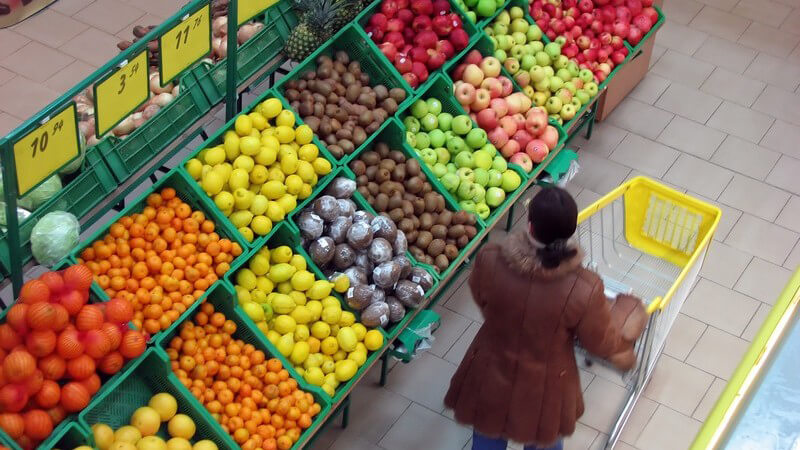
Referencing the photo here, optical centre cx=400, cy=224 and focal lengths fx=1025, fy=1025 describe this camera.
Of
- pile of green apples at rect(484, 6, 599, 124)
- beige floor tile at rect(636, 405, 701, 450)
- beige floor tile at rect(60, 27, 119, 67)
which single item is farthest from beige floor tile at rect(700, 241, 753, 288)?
beige floor tile at rect(60, 27, 119, 67)

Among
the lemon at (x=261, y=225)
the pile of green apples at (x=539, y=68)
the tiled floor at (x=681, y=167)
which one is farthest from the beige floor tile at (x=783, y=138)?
the lemon at (x=261, y=225)

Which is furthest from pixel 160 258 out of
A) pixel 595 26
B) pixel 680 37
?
pixel 680 37

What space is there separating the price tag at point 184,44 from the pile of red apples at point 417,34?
1.23 meters

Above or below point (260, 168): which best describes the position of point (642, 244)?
below

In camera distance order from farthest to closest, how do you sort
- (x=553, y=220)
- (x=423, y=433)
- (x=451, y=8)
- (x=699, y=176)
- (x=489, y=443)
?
(x=699, y=176) → (x=451, y=8) → (x=423, y=433) → (x=489, y=443) → (x=553, y=220)

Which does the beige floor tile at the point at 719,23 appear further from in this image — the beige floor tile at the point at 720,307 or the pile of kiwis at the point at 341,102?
the pile of kiwis at the point at 341,102

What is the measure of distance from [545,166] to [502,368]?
2.14 metres

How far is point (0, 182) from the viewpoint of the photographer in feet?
13.1

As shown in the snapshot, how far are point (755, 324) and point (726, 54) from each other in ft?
8.68

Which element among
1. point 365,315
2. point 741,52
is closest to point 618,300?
point 365,315

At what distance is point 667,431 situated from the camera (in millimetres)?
4789

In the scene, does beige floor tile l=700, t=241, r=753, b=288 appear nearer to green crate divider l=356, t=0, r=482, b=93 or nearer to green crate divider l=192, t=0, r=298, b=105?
green crate divider l=356, t=0, r=482, b=93

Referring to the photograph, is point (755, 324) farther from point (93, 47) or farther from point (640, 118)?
point (93, 47)

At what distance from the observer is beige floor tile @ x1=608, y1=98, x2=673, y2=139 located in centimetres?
657
